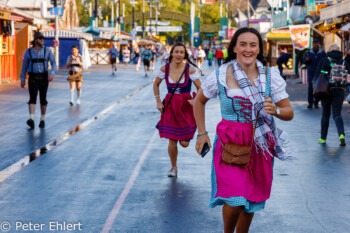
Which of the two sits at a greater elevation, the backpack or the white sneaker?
the backpack

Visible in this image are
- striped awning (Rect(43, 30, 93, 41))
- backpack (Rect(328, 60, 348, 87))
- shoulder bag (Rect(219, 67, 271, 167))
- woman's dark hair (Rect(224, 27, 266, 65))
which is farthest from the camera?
striped awning (Rect(43, 30, 93, 41))

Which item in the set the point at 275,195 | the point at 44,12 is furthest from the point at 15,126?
the point at 44,12

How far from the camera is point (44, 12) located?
39750 millimetres

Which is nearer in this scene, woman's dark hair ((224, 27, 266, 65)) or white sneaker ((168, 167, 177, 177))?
woman's dark hair ((224, 27, 266, 65))

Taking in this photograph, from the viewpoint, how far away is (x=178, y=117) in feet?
27.7

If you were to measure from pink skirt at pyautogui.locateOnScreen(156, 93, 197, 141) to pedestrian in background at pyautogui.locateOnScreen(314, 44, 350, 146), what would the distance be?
3.57 meters

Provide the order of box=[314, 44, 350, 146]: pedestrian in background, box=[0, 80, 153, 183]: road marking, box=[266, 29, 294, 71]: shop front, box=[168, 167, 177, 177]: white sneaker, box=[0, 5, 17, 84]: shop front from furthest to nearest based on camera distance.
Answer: box=[266, 29, 294, 71]: shop front, box=[0, 5, 17, 84]: shop front, box=[314, 44, 350, 146]: pedestrian in background, box=[0, 80, 153, 183]: road marking, box=[168, 167, 177, 177]: white sneaker

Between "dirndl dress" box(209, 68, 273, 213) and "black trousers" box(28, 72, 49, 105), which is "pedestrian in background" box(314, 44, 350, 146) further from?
"dirndl dress" box(209, 68, 273, 213)

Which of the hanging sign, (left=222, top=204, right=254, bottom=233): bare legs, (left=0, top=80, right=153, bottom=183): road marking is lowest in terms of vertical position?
(left=0, top=80, right=153, bottom=183): road marking

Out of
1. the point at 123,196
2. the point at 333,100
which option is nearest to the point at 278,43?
the point at 333,100

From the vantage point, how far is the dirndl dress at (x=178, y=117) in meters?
8.42

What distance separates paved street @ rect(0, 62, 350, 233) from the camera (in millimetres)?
6113

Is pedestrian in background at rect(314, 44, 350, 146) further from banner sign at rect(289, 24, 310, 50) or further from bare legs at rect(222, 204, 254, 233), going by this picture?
banner sign at rect(289, 24, 310, 50)

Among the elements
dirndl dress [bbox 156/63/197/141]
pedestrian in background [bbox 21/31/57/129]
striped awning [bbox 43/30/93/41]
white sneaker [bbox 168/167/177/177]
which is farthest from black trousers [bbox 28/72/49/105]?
striped awning [bbox 43/30/93/41]
